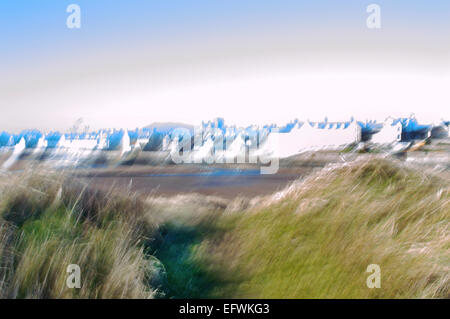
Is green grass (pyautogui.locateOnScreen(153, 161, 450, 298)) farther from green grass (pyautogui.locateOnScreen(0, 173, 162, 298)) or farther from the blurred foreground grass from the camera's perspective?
green grass (pyautogui.locateOnScreen(0, 173, 162, 298))

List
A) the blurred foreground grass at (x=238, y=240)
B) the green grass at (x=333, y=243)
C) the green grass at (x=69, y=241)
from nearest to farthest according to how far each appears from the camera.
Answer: the green grass at (x=69, y=241) < the blurred foreground grass at (x=238, y=240) < the green grass at (x=333, y=243)

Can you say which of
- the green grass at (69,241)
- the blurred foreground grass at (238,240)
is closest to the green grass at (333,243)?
the blurred foreground grass at (238,240)

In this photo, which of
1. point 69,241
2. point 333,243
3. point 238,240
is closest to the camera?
point 69,241

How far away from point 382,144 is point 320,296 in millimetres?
3341

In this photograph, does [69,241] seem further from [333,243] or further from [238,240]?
[333,243]

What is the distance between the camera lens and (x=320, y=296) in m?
4.18

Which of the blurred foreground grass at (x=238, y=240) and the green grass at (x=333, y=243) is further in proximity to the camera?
the green grass at (x=333, y=243)

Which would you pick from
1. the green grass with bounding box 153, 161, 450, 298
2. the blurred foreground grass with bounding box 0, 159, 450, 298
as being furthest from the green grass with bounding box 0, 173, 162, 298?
the green grass with bounding box 153, 161, 450, 298

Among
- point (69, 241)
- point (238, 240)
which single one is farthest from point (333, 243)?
point (69, 241)

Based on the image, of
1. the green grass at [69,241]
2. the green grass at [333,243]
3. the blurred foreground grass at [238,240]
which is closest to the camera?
the green grass at [69,241]

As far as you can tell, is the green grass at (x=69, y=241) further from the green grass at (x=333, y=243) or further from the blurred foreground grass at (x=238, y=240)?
the green grass at (x=333, y=243)

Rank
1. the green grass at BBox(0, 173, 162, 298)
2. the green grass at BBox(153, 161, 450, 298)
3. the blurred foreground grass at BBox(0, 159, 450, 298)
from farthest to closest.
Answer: the green grass at BBox(153, 161, 450, 298) → the blurred foreground grass at BBox(0, 159, 450, 298) → the green grass at BBox(0, 173, 162, 298)

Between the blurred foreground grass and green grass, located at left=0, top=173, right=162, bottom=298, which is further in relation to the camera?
the blurred foreground grass

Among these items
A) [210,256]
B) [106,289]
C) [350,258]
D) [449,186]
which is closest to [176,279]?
[210,256]
